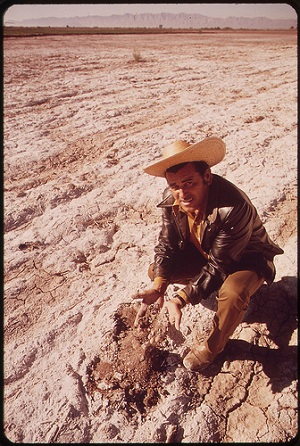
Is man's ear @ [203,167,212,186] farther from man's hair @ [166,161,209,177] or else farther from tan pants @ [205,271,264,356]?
tan pants @ [205,271,264,356]

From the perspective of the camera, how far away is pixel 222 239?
1.86m

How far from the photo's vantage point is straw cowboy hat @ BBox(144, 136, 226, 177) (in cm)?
173

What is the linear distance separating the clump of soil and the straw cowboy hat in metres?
1.16

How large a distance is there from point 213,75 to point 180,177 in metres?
6.48

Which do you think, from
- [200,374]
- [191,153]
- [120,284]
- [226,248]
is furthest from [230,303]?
[120,284]

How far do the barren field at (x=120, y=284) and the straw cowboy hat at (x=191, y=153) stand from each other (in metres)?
1.14

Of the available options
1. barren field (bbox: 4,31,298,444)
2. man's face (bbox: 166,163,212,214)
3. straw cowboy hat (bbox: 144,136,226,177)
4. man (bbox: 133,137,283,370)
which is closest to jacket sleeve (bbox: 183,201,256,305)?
man (bbox: 133,137,283,370)

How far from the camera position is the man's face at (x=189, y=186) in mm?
1841

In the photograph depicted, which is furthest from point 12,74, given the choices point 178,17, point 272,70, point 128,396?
point 178,17

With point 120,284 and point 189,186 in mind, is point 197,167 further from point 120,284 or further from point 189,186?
point 120,284

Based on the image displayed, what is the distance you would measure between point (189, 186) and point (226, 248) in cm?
43

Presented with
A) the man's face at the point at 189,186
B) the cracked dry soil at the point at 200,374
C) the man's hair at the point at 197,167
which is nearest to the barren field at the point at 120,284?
the cracked dry soil at the point at 200,374

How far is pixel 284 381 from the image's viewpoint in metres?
2.02

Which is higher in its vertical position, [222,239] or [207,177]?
[207,177]
